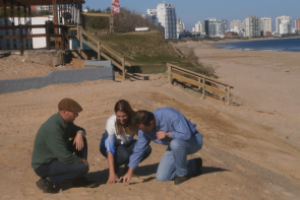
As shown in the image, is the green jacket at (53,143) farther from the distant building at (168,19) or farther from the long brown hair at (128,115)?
the distant building at (168,19)

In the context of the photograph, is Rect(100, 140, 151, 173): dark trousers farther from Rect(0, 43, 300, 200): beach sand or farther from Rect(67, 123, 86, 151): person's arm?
Rect(67, 123, 86, 151): person's arm

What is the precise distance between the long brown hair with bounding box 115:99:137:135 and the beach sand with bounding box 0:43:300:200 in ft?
2.47

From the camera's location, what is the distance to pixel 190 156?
22.0ft

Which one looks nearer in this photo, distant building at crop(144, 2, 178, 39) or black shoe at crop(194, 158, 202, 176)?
black shoe at crop(194, 158, 202, 176)

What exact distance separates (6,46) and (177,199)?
14197mm

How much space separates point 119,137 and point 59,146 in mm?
1018

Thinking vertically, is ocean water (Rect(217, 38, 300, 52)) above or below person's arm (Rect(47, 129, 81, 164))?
above

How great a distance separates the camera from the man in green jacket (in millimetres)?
4336

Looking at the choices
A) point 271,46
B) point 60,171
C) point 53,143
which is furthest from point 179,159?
point 271,46

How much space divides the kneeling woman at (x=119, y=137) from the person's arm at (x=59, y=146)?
2.17 feet

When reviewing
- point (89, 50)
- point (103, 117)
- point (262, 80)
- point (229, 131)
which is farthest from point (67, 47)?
point (262, 80)

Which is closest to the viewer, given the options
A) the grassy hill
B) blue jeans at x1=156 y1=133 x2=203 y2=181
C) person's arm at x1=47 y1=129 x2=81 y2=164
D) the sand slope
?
person's arm at x1=47 y1=129 x2=81 y2=164

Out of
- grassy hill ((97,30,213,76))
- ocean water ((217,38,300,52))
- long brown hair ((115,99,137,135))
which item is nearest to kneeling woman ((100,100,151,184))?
long brown hair ((115,99,137,135))

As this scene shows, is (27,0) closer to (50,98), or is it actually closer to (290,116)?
(50,98)
